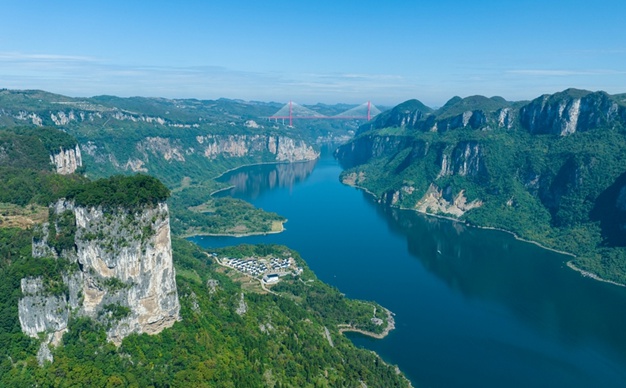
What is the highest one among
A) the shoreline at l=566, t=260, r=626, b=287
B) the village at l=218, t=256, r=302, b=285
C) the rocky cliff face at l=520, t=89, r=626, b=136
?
the rocky cliff face at l=520, t=89, r=626, b=136

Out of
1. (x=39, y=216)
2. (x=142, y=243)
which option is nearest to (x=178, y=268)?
(x=39, y=216)

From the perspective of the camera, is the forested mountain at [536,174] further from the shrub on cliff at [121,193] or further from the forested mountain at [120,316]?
the shrub on cliff at [121,193]

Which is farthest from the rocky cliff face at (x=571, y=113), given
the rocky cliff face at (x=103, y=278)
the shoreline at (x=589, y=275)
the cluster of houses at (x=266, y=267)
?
the rocky cliff face at (x=103, y=278)

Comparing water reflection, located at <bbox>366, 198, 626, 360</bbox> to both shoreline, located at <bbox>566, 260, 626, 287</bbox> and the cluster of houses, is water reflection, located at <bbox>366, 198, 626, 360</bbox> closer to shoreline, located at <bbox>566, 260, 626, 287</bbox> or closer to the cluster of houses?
shoreline, located at <bbox>566, 260, 626, 287</bbox>

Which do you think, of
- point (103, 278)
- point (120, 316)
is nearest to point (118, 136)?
point (103, 278)

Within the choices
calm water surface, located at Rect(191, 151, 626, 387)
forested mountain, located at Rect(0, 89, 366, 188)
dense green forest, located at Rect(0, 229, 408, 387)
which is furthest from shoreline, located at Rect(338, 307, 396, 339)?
forested mountain, located at Rect(0, 89, 366, 188)

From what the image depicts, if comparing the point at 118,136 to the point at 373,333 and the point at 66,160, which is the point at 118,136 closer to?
the point at 66,160
